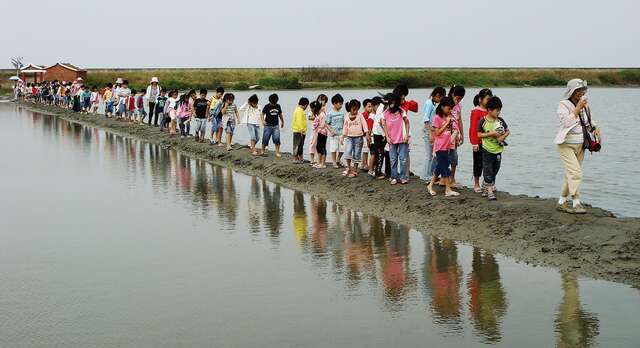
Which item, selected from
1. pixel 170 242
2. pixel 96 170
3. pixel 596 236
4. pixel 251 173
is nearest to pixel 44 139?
pixel 96 170

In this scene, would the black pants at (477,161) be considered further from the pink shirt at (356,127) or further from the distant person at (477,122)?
the pink shirt at (356,127)

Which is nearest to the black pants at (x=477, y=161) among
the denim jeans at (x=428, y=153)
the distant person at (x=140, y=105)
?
the denim jeans at (x=428, y=153)

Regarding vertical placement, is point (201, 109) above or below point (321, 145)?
above

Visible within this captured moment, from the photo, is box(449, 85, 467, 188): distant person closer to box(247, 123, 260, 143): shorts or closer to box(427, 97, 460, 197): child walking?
box(427, 97, 460, 197): child walking

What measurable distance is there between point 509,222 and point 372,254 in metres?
1.95

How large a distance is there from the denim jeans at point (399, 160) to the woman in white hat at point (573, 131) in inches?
139

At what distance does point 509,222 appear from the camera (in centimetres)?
1083

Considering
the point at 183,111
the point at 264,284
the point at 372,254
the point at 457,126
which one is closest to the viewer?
the point at 264,284

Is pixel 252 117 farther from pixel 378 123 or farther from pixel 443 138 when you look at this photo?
pixel 443 138

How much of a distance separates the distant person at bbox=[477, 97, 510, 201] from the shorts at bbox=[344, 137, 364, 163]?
11.4 feet

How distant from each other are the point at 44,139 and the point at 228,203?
1518 cm

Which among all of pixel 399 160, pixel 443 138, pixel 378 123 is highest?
pixel 378 123

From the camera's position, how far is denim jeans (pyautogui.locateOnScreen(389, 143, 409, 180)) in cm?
1382

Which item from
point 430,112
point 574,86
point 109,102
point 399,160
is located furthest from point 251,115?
point 109,102
